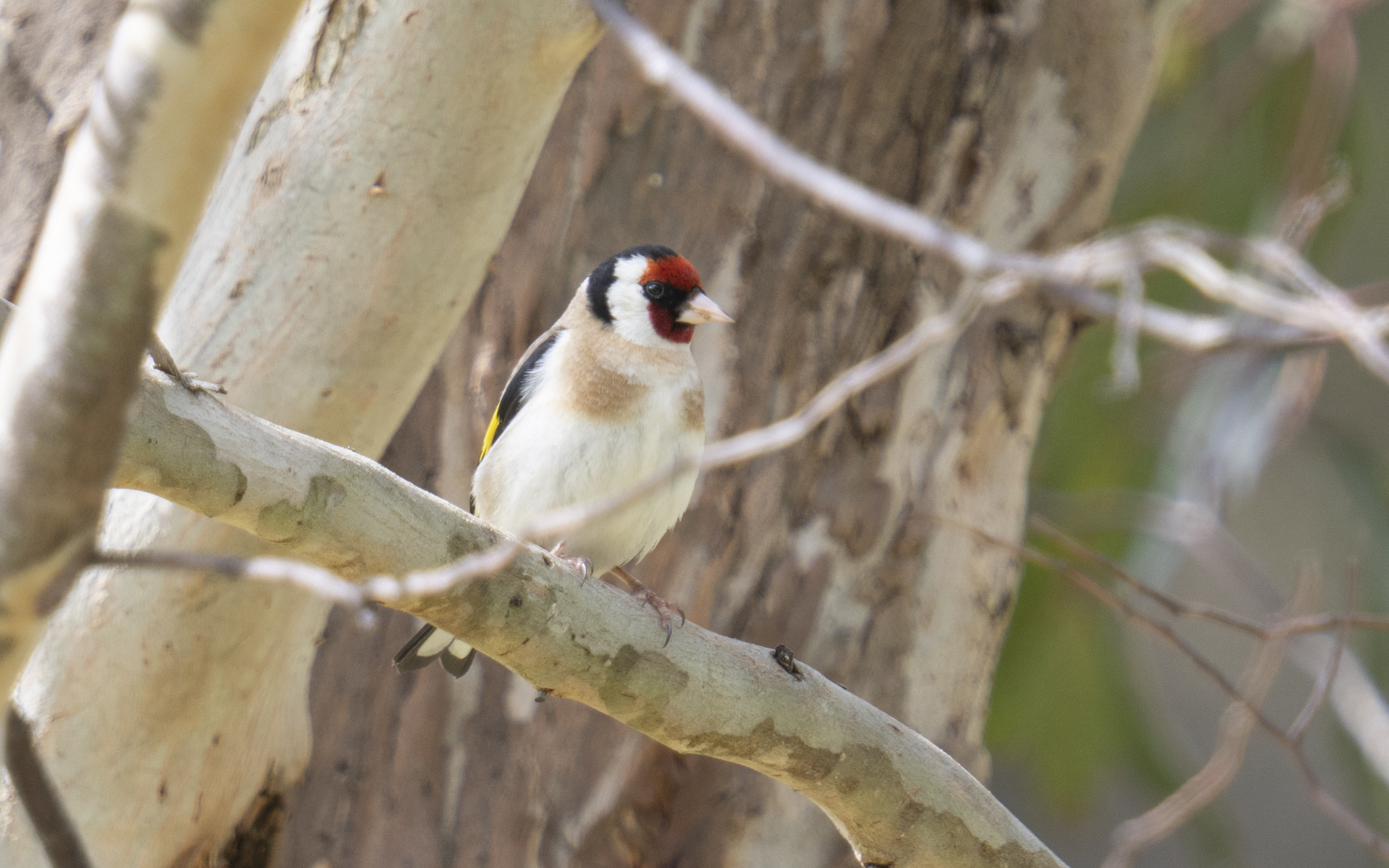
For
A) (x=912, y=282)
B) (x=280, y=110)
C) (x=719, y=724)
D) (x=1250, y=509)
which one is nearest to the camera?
(x=719, y=724)

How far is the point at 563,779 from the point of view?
9.12 feet

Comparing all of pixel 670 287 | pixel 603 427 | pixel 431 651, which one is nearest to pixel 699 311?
pixel 670 287

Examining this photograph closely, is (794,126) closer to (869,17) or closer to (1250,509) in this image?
(869,17)

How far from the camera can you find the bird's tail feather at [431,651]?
7.37ft

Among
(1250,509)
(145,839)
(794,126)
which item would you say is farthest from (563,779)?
(1250,509)

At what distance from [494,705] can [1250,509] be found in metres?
6.08

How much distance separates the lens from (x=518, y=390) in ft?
8.16

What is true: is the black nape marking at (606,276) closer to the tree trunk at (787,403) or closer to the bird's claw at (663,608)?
the tree trunk at (787,403)

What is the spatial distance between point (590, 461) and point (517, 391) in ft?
1.01

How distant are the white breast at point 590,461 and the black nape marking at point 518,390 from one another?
0.06m

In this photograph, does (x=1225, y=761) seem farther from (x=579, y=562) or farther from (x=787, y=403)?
(x=579, y=562)

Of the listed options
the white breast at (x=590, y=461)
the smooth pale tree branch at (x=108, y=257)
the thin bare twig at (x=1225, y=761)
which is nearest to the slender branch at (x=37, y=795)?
the smooth pale tree branch at (x=108, y=257)

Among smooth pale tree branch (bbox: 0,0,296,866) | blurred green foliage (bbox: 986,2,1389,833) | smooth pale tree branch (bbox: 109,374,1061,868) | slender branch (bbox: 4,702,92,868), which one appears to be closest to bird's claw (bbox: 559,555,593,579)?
smooth pale tree branch (bbox: 109,374,1061,868)

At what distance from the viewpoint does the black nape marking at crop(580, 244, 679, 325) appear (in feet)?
8.41
